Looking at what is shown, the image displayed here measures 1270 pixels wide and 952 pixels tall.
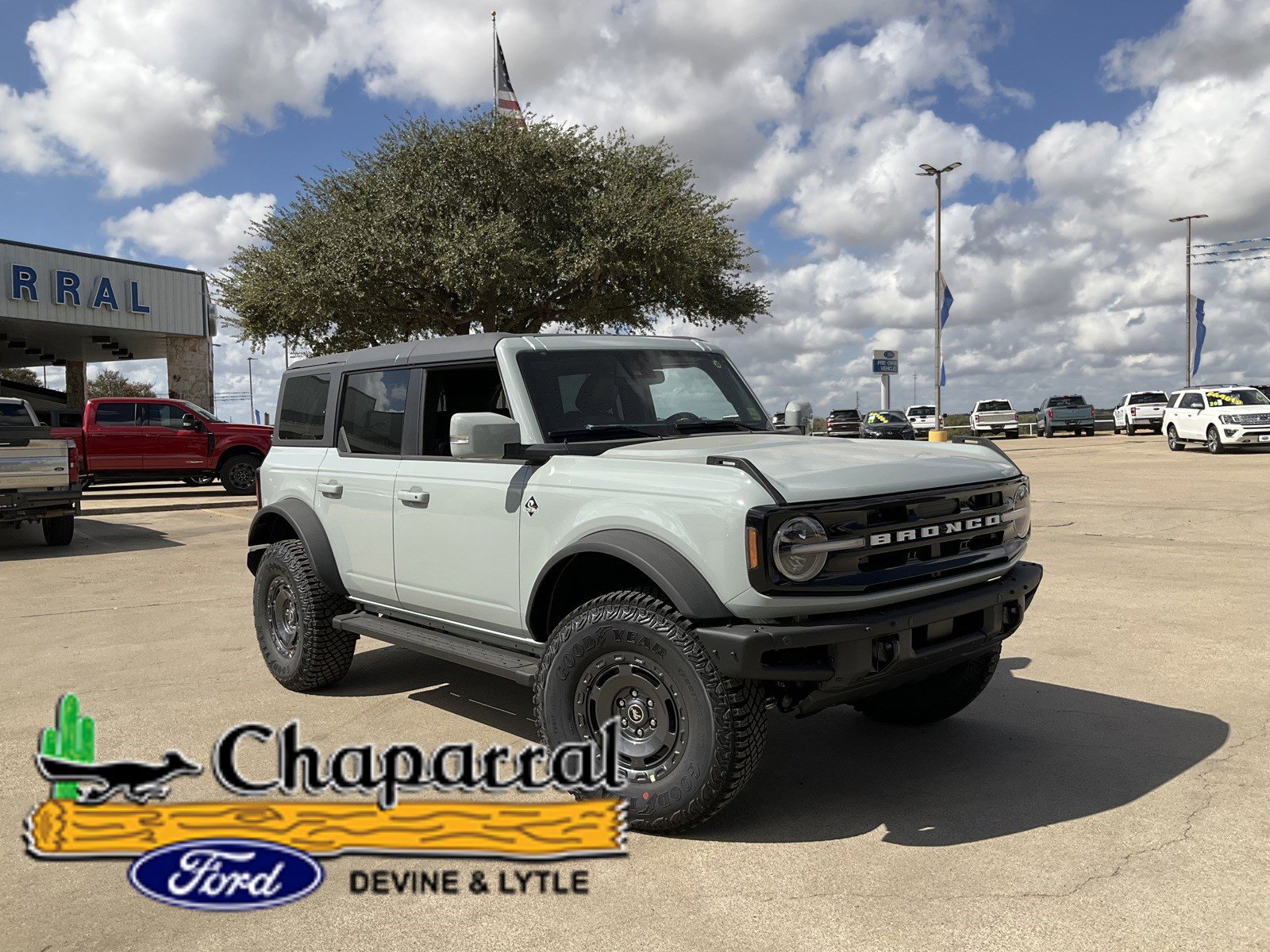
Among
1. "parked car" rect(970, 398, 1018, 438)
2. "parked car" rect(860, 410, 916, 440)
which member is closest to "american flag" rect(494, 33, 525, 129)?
"parked car" rect(860, 410, 916, 440)

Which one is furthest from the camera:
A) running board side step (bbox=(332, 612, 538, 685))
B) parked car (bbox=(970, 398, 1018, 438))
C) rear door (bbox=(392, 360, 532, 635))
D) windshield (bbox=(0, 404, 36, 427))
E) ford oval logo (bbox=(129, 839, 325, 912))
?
parked car (bbox=(970, 398, 1018, 438))

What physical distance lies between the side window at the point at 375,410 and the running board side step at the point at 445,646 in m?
0.86

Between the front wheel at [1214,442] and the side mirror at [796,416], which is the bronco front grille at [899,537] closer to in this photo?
the side mirror at [796,416]

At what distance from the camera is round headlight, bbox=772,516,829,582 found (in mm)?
3395

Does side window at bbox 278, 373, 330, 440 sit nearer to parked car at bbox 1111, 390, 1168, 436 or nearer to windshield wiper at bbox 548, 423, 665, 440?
windshield wiper at bbox 548, 423, 665, 440

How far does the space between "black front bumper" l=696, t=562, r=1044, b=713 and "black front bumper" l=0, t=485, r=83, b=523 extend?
1111 cm

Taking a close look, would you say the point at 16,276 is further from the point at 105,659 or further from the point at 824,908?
the point at 824,908

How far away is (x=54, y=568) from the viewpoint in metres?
10.8

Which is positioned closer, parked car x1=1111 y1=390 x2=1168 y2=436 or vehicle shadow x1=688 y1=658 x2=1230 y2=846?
vehicle shadow x1=688 y1=658 x2=1230 y2=846

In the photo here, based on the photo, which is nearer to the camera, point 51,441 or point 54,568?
point 54,568

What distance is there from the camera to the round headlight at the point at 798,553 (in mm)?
3395

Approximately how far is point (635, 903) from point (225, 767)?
6.62ft

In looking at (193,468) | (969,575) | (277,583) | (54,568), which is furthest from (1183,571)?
(193,468)

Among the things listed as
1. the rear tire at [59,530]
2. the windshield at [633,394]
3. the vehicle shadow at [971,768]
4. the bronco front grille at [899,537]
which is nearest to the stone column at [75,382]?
the rear tire at [59,530]
